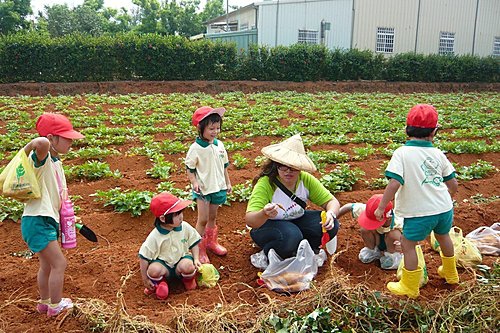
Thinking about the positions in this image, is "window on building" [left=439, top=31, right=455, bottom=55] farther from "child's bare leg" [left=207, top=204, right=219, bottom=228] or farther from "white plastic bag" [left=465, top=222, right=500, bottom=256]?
"child's bare leg" [left=207, top=204, right=219, bottom=228]

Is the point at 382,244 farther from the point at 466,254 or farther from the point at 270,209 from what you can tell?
the point at 270,209

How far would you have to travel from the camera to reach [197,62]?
2262 centimetres

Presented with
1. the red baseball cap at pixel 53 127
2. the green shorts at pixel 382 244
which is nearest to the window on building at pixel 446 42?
the green shorts at pixel 382 244

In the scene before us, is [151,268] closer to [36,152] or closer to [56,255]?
[56,255]

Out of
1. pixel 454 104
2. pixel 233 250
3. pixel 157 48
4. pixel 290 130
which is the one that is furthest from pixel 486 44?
pixel 233 250

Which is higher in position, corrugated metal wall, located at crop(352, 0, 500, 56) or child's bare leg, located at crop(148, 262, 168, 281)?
corrugated metal wall, located at crop(352, 0, 500, 56)

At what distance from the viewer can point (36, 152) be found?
125 inches

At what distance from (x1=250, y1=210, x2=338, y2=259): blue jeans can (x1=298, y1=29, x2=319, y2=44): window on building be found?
2415 cm

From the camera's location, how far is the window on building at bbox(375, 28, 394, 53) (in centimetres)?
2725

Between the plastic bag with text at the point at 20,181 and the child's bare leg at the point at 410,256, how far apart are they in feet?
9.07

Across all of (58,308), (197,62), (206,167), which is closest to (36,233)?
(58,308)

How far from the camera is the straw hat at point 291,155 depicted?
3930 mm

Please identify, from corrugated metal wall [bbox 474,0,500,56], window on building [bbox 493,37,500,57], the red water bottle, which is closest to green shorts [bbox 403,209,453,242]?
the red water bottle

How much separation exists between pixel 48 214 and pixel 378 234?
2.85 meters
